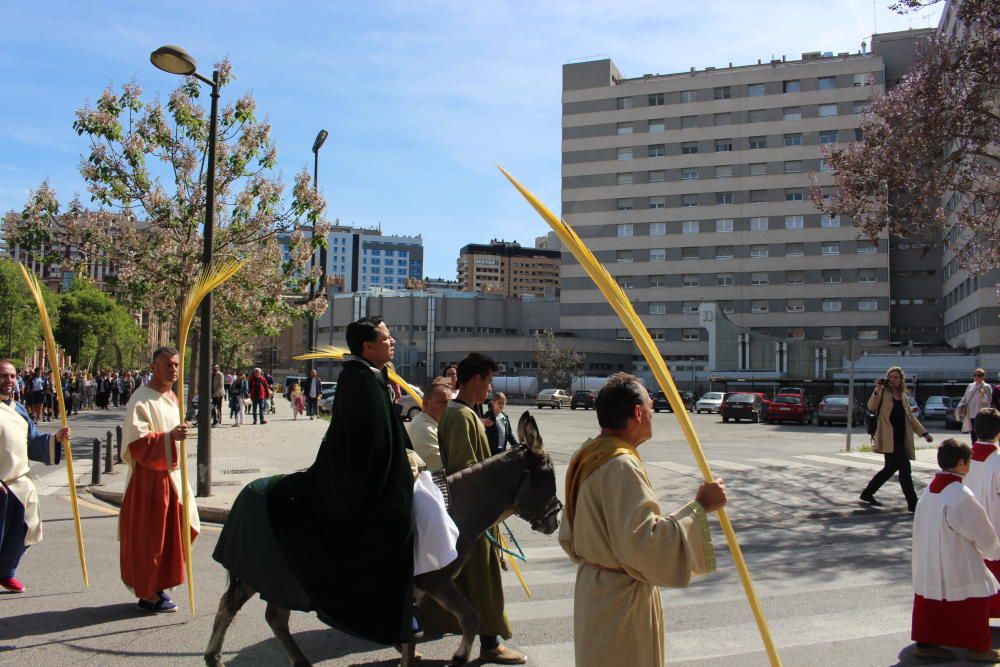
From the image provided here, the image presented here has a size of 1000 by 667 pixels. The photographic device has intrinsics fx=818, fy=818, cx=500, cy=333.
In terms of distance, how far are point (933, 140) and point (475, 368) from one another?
41.5 ft

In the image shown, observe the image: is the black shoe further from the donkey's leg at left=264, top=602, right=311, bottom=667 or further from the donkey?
the donkey's leg at left=264, top=602, right=311, bottom=667

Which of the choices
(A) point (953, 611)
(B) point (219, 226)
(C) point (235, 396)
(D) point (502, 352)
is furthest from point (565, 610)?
(D) point (502, 352)

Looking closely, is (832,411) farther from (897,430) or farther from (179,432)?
(179,432)

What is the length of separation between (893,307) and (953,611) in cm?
7571

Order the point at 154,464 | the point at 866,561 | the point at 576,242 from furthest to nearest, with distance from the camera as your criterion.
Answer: the point at 866,561, the point at 154,464, the point at 576,242

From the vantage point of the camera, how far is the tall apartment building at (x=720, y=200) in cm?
7200

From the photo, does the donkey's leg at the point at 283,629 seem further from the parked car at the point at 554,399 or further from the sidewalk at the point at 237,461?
the parked car at the point at 554,399

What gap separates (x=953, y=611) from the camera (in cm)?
492

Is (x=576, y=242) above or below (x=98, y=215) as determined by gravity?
below

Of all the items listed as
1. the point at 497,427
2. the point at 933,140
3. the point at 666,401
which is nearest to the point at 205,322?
the point at 497,427

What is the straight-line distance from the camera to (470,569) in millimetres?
4906

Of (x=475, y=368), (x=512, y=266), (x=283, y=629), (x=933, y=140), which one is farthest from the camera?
(x=512, y=266)

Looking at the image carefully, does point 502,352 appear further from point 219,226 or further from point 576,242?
point 576,242

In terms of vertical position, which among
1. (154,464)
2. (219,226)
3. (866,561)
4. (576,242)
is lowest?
(866,561)
